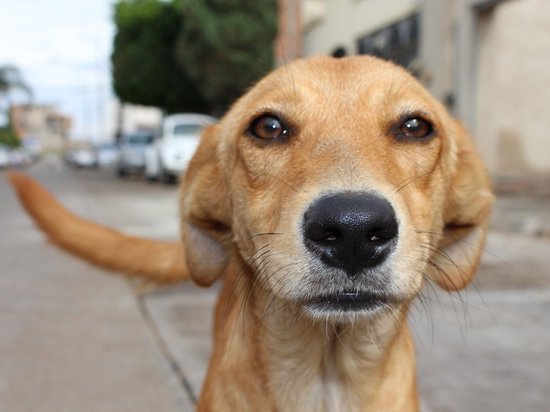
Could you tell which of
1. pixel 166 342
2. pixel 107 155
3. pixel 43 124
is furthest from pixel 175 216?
pixel 43 124

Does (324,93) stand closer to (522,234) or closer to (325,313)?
(325,313)

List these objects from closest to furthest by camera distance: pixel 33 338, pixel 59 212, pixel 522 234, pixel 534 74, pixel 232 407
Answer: pixel 232 407
pixel 59 212
pixel 33 338
pixel 522 234
pixel 534 74

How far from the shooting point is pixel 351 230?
1692 millimetres

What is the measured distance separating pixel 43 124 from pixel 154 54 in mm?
139970

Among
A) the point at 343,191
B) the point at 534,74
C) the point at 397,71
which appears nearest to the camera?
the point at 343,191

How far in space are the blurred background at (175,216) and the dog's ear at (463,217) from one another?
0.63ft

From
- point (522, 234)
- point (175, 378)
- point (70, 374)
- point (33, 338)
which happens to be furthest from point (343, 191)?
point (522, 234)

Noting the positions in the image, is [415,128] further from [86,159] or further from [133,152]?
[86,159]

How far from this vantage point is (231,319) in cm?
254

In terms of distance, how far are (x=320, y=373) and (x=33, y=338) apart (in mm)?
2854

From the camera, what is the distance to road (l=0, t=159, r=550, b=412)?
3514mm

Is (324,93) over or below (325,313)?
over

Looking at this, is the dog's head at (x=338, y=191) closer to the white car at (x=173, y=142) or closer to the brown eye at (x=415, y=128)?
the brown eye at (x=415, y=128)

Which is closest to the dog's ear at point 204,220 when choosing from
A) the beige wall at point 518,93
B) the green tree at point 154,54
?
the beige wall at point 518,93
